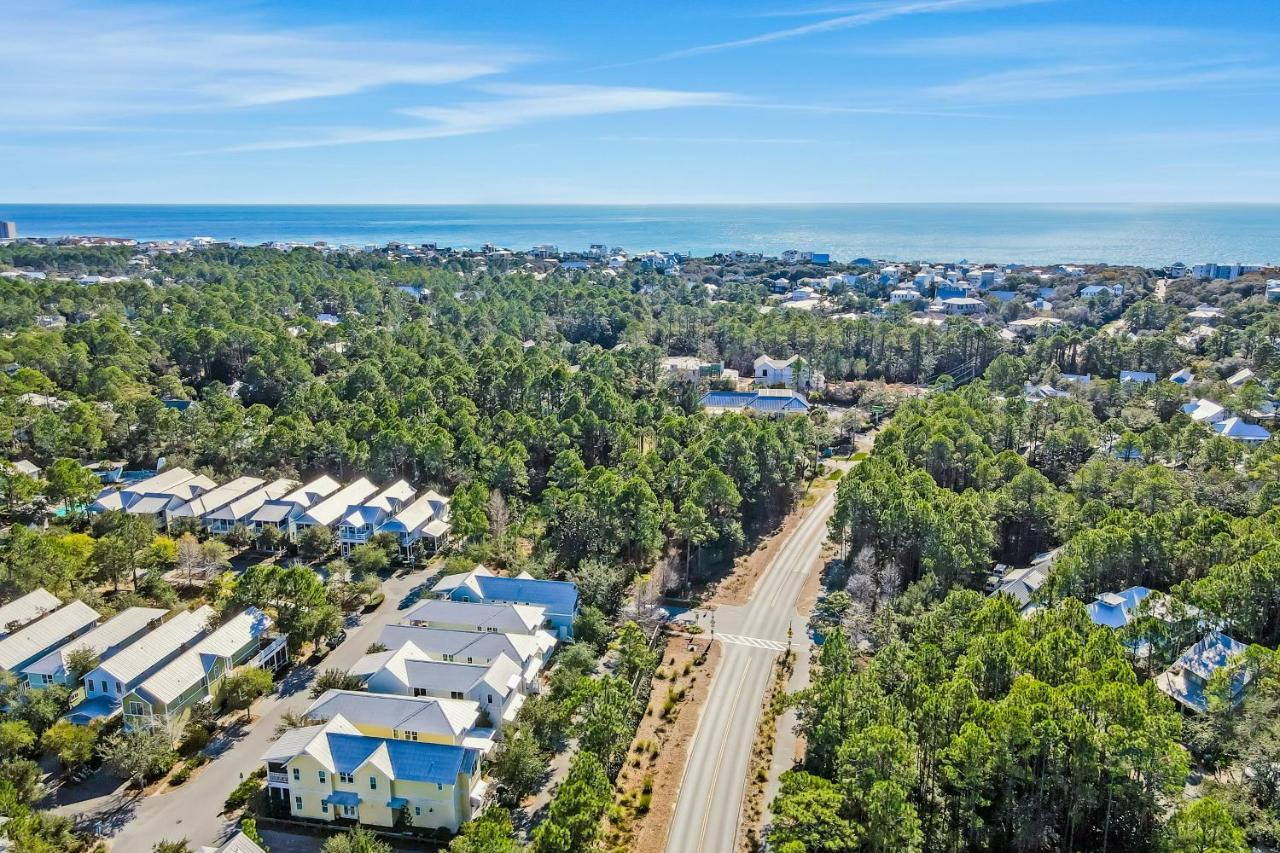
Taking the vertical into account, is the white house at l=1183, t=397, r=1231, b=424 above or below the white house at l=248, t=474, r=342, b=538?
above

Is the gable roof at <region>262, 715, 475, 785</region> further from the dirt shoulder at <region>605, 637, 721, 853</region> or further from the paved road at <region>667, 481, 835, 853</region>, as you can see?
the paved road at <region>667, 481, 835, 853</region>

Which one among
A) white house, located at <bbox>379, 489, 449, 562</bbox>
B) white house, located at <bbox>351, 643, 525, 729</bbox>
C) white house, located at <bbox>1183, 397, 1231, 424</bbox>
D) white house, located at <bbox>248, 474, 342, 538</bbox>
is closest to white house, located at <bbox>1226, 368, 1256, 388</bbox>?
white house, located at <bbox>1183, 397, 1231, 424</bbox>

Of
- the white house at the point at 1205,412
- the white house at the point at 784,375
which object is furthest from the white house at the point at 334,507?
the white house at the point at 1205,412

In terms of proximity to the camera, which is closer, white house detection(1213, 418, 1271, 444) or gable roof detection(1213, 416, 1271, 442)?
white house detection(1213, 418, 1271, 444)

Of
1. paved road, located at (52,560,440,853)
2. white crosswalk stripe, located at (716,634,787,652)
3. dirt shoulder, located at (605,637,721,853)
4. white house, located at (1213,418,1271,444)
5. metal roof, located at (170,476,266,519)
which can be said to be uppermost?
white house, located at (1213,418,1271,444)

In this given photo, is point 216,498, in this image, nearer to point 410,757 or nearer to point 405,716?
point 405,716

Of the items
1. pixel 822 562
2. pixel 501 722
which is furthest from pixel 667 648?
pixel 822 562
